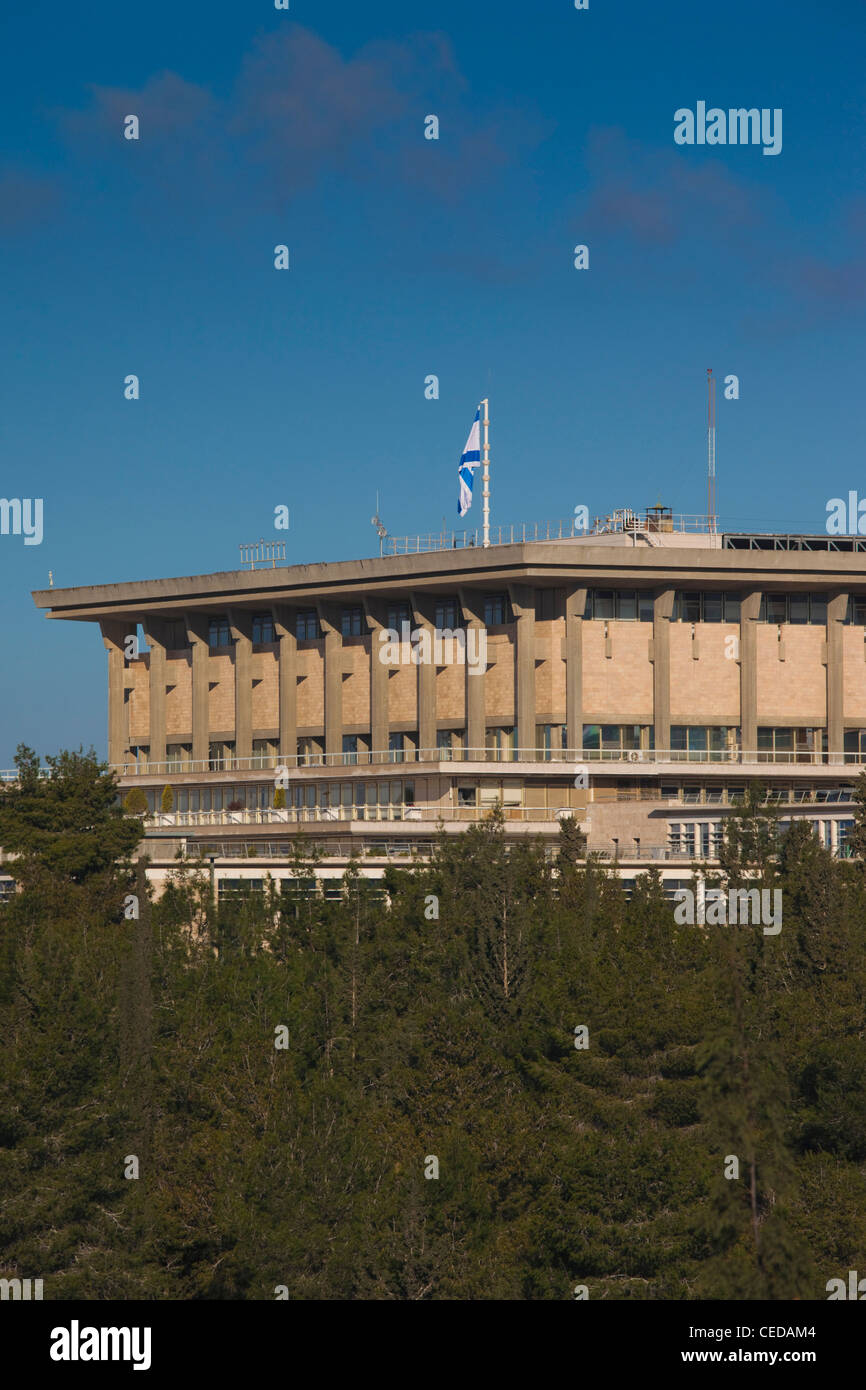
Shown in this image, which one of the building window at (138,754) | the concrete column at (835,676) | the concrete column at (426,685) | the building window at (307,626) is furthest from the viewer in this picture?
the building window at (138,754)

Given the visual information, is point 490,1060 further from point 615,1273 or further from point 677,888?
point 677,888

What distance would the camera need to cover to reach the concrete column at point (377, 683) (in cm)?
10325

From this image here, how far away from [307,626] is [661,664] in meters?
21.6

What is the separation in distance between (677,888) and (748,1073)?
22.6 m

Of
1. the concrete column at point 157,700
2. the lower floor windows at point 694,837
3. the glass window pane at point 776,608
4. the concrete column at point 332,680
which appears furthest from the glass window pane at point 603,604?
the concrete column at point 157,700

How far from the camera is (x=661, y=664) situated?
322 ft

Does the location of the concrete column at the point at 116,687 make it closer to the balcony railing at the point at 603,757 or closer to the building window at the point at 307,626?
the building window at the point at 307,626

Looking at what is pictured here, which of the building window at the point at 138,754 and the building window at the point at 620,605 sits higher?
the building window at the point at 620,605

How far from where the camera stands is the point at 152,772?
112438 millimetres

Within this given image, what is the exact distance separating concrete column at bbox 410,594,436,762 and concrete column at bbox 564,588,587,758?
771 centimetres

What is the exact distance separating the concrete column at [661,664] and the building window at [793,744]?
510cm

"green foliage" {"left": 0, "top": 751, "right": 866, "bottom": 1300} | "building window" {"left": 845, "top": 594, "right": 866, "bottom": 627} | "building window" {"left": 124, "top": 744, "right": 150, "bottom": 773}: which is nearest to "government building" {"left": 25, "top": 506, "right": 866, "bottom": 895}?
"building window" {"left": 845, "top": 594, "right": 866, "bottom": 627}

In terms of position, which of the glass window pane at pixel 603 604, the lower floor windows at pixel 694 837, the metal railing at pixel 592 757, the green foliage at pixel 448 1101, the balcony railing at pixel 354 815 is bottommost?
the green foliage at pixel 448 1101
